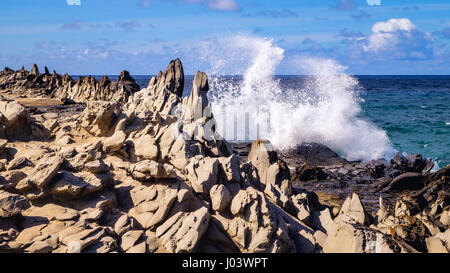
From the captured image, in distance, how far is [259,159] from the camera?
485 inches

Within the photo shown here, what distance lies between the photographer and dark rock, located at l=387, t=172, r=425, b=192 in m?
15.8

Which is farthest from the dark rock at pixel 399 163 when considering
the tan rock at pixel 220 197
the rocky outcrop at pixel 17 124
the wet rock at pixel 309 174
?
the rocky outcrop at pixel 17 124

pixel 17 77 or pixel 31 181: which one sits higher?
pixel 17 77

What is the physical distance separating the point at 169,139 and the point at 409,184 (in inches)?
388

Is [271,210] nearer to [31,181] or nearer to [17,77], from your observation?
[31,181]

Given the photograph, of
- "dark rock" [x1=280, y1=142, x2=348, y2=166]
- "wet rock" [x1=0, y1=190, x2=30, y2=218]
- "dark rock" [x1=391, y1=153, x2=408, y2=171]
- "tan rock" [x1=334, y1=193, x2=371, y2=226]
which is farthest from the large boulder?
"dark rock" [x1=391, y1=153, x2=408, y2=171]

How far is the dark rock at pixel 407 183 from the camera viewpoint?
15.8 m

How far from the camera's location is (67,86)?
39.2 m

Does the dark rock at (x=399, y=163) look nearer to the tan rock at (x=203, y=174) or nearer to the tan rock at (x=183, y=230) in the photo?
the tan rock at (x=203, y=174)

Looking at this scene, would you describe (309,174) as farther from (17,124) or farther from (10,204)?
(10,204)

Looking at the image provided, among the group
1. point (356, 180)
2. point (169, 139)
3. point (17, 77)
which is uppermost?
point (17, 77)

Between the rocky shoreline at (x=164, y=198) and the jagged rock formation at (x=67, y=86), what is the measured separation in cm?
1773

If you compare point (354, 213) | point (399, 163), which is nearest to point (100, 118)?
point (354, 213)

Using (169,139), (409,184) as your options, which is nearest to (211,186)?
(169,139)
